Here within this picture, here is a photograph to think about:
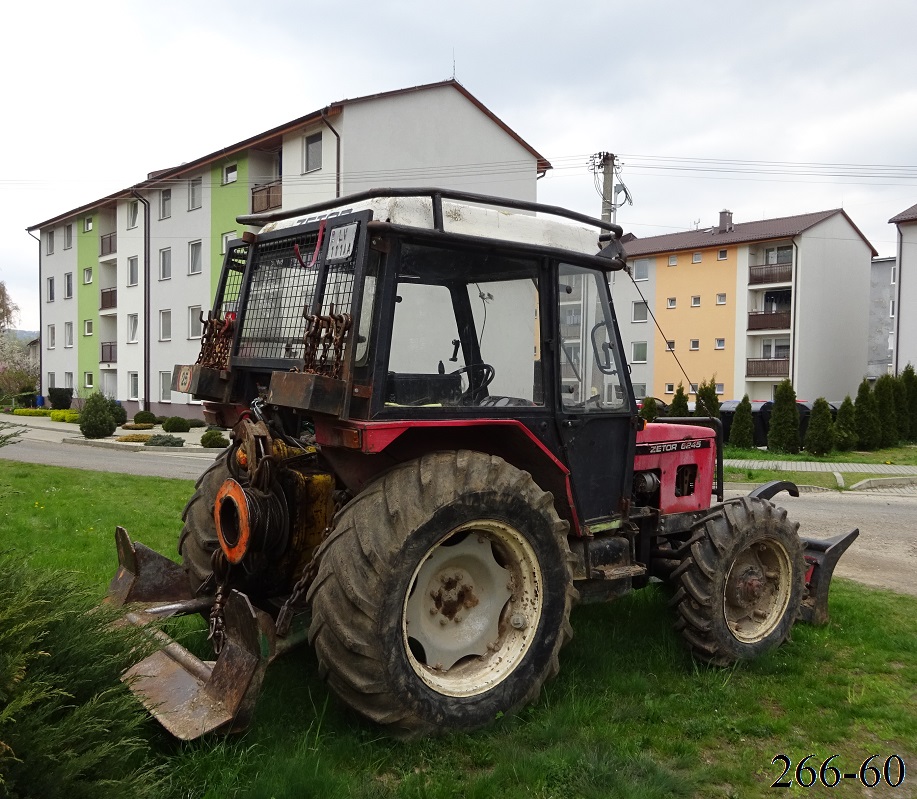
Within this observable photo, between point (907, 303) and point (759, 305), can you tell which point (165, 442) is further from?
point (759, 305)

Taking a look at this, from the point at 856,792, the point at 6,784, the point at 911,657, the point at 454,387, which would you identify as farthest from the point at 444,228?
the point at 911,657

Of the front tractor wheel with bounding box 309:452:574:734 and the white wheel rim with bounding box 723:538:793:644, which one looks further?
the white wheel rim with bounding box 723:538:793:644

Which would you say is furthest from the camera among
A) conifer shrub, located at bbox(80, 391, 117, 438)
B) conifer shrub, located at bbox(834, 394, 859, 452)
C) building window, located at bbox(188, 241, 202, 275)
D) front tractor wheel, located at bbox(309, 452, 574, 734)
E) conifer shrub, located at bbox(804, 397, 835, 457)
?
building window, located at bbox(188, 241, 202, 275)

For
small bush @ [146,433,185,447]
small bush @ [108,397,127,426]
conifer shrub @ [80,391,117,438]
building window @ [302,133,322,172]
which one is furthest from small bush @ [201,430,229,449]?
building window @ [302,133,322,172]

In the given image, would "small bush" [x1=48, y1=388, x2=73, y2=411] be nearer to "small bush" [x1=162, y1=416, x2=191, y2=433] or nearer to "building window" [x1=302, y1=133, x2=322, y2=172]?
"small bush" [x1=162, y1=416, x2=191, y2=433]

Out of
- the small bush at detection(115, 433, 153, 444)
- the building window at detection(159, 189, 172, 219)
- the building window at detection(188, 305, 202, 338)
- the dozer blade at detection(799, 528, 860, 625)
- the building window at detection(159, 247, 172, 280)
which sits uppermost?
the building window at detection(159, 189, 172, 219)

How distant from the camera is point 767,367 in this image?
40.9m

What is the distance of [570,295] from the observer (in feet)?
14.8

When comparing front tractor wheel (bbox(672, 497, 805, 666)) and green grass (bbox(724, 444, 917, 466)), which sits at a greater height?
front tractor wheel (bbox(672, 497, 805, 666))

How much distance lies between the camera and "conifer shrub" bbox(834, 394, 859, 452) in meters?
23.2

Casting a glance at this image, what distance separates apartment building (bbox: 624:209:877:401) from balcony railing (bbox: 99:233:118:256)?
81.3 feet

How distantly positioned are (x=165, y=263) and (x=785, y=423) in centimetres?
2550

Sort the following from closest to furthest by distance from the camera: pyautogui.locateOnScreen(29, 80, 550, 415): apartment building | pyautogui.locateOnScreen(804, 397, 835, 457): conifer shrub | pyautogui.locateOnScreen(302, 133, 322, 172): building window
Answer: pyautogui.locateOnScreen(804, 397, 835, 457): conifer shrub → pyautogui.locateOnScreen(29, 80, 550, 415): apartment building → pyautogui.locateOnScreen(302, 133, 322, 172): building window

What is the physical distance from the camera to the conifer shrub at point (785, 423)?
22484 millimetres
